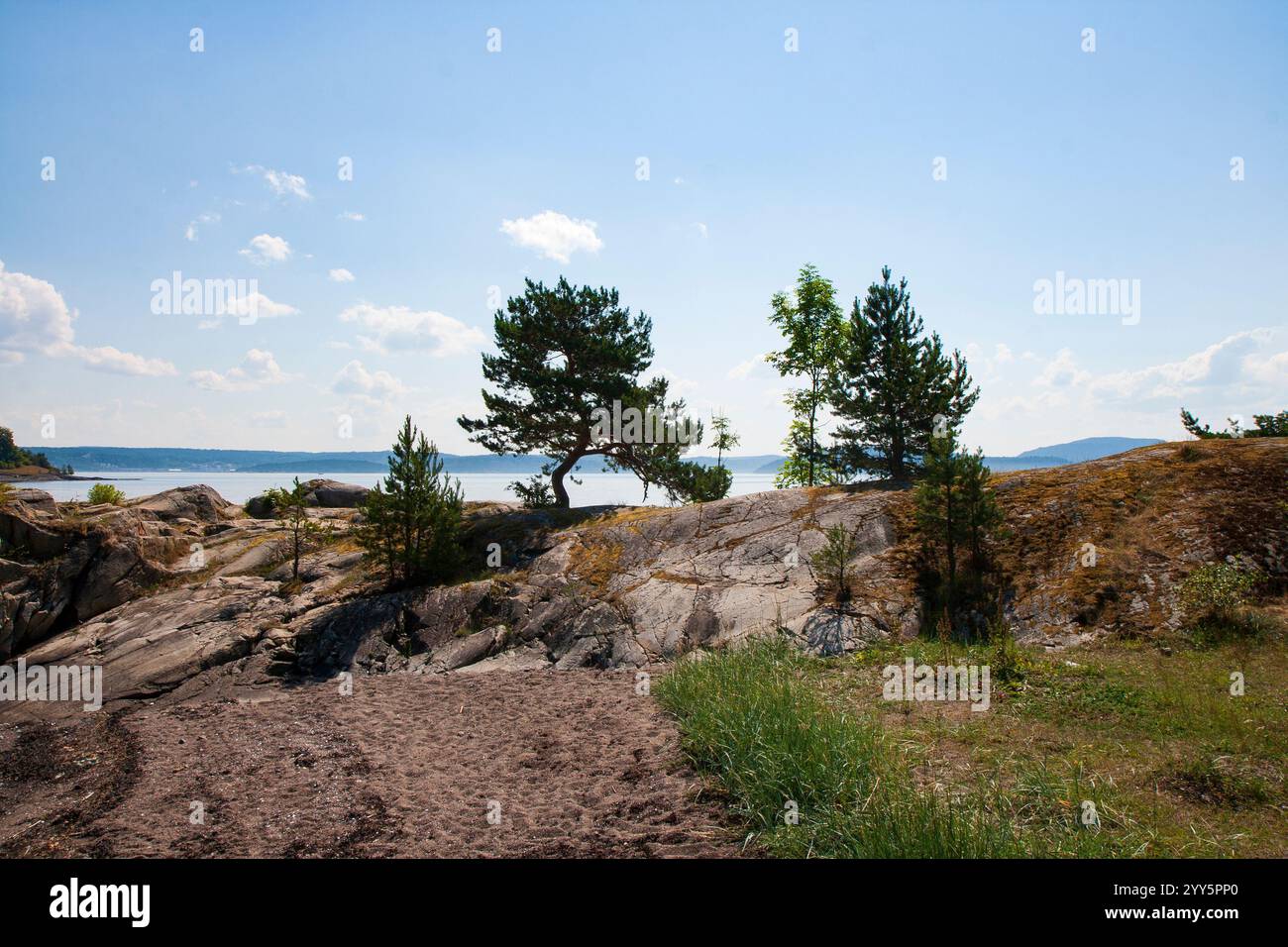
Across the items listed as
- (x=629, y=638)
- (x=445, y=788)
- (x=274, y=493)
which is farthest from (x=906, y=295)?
(x=274, y=493)

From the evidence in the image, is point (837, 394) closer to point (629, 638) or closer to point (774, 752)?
point (629, 638)

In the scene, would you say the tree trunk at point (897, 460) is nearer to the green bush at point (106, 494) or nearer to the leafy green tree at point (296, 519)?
the leafy green tree at point (296, 519)

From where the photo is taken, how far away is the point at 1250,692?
331 inches

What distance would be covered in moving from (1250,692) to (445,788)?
1044cm

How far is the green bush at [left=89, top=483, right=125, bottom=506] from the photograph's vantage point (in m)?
23.9

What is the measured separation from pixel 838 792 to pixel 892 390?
56.9ft

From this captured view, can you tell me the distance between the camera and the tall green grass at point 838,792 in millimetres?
4934

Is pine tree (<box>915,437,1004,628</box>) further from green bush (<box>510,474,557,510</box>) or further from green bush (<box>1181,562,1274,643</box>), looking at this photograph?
green bush (<box>510,474,557,510</box>)

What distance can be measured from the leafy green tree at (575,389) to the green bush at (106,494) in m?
13.3

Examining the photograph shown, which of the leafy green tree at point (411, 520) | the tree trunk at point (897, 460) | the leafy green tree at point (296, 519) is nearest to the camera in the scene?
the leafy green tree at point (411, 520)
